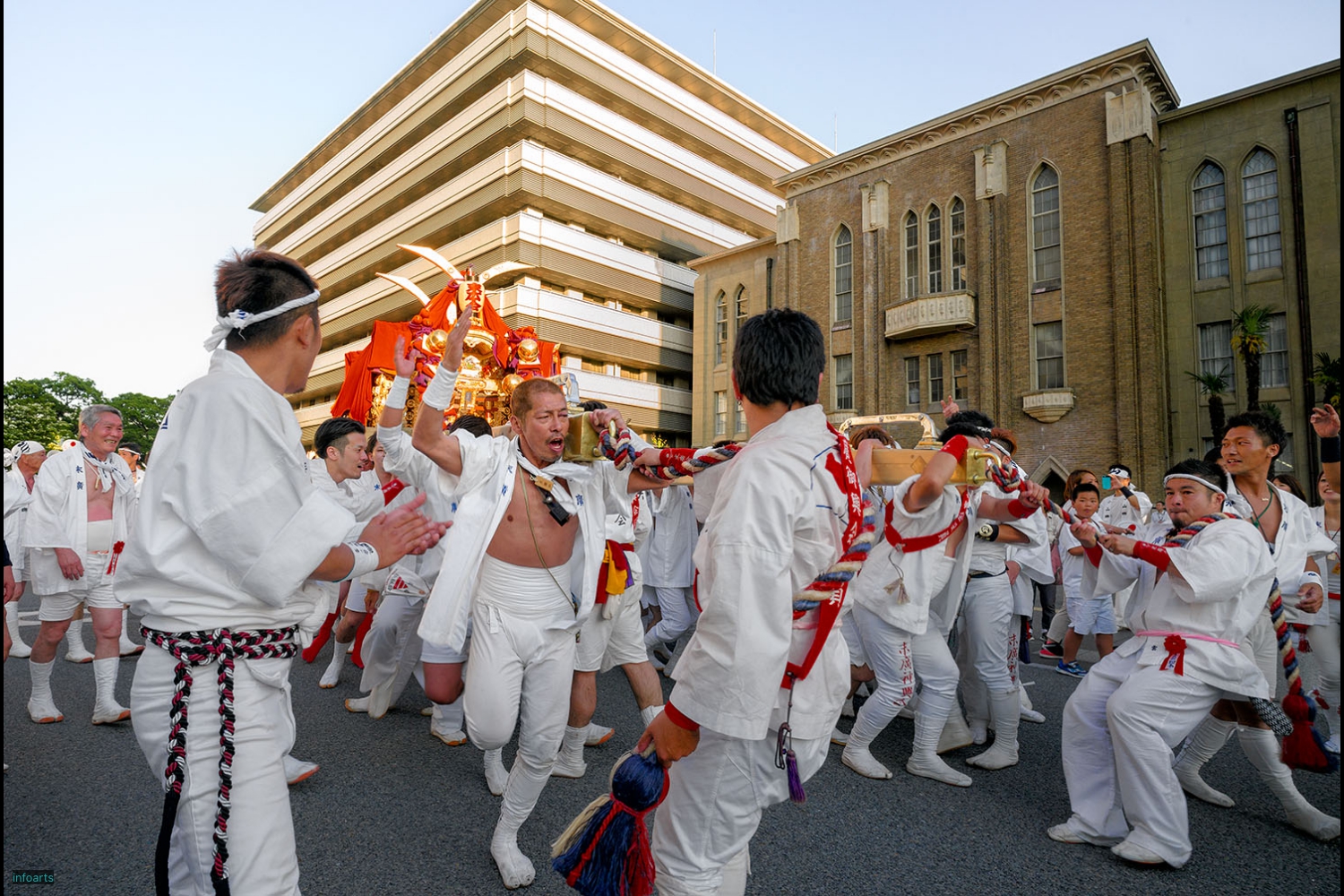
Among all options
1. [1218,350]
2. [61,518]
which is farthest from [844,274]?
[61,518]

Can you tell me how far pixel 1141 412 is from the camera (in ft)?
66.1

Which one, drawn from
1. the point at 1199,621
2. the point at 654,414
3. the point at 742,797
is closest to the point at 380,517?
the point at 742,797

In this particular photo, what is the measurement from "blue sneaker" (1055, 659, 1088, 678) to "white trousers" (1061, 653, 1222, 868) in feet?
13.1

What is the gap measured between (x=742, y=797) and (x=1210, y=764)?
432cm

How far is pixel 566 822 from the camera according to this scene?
12.9 feet

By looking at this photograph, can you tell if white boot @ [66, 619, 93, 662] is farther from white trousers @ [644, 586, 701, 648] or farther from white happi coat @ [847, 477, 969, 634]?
white happi coat @ [847, 477, 969, 634]

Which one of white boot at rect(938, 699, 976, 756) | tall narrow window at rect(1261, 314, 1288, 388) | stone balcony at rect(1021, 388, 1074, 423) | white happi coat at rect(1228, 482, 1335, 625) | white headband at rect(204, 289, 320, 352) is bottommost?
white boot at rect(938, 699, 976, 756)

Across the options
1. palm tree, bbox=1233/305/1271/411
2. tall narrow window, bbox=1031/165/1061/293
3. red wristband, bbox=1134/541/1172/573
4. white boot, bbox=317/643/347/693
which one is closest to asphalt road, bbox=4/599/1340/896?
white boot, bbox=317/643/347/693

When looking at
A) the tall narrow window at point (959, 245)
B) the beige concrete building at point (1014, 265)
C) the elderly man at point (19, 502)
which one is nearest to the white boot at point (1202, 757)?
the elderly man at point (19, 502)

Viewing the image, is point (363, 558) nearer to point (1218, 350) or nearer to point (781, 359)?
point (781, 359)

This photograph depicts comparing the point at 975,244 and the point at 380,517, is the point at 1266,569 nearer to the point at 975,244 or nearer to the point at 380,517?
the point at 380,517

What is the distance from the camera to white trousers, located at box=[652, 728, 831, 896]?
7.52ft

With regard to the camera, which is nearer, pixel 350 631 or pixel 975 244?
pixel 350 631

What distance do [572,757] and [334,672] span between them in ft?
10.1
